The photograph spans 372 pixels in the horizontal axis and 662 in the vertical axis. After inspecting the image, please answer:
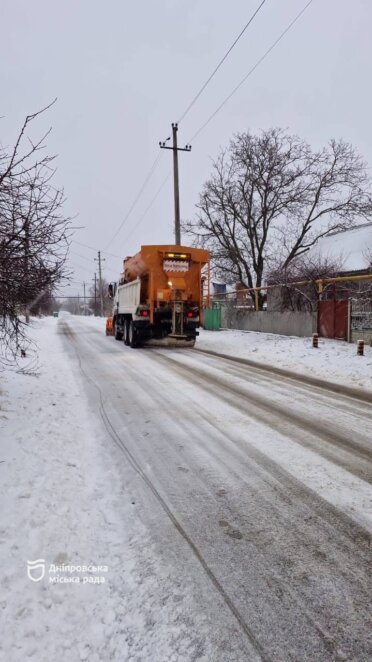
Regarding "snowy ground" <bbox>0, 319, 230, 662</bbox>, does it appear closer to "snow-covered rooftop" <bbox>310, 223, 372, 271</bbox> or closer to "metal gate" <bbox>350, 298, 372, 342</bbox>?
"metal gate" <bbox>350, 298, 372, 342</bbox>

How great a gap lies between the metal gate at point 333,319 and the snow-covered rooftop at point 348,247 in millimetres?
7478

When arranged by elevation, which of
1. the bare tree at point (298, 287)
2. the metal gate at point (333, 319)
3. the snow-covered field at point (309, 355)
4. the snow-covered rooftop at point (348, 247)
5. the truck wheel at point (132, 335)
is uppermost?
the snow-covered rooftop at point (348, 247)

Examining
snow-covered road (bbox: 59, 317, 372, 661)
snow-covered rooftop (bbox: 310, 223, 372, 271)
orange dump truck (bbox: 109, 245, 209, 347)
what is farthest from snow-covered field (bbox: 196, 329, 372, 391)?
snow-covered rooftop (bbox: 310, 223, 372, 271)

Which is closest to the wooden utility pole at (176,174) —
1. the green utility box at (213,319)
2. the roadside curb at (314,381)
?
the green utility box at (213,319)

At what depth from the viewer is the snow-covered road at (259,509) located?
210 cm

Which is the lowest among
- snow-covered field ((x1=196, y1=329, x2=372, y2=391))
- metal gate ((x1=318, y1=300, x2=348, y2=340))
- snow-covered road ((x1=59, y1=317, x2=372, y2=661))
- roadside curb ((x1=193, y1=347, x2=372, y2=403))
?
snow-covered road ((x1=59, y1=317, x2=372, y2=661))

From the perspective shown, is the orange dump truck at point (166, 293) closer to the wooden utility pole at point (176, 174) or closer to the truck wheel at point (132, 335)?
the truck wheel at point (132, 335)

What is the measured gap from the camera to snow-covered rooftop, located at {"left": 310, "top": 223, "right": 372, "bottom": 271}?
21.9 metres

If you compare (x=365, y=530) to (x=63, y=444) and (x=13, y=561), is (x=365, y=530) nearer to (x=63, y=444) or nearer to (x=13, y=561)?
(x=13, y=561)

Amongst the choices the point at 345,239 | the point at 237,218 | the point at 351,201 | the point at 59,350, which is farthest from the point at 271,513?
the point at 345,239

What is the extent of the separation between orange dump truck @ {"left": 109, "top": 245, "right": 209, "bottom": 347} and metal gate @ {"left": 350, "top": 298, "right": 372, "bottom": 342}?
5293 millimetres

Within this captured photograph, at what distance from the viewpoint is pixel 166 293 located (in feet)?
47.8

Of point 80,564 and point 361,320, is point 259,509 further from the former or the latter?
point 361,320

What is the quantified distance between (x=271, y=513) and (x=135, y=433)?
2344mm
